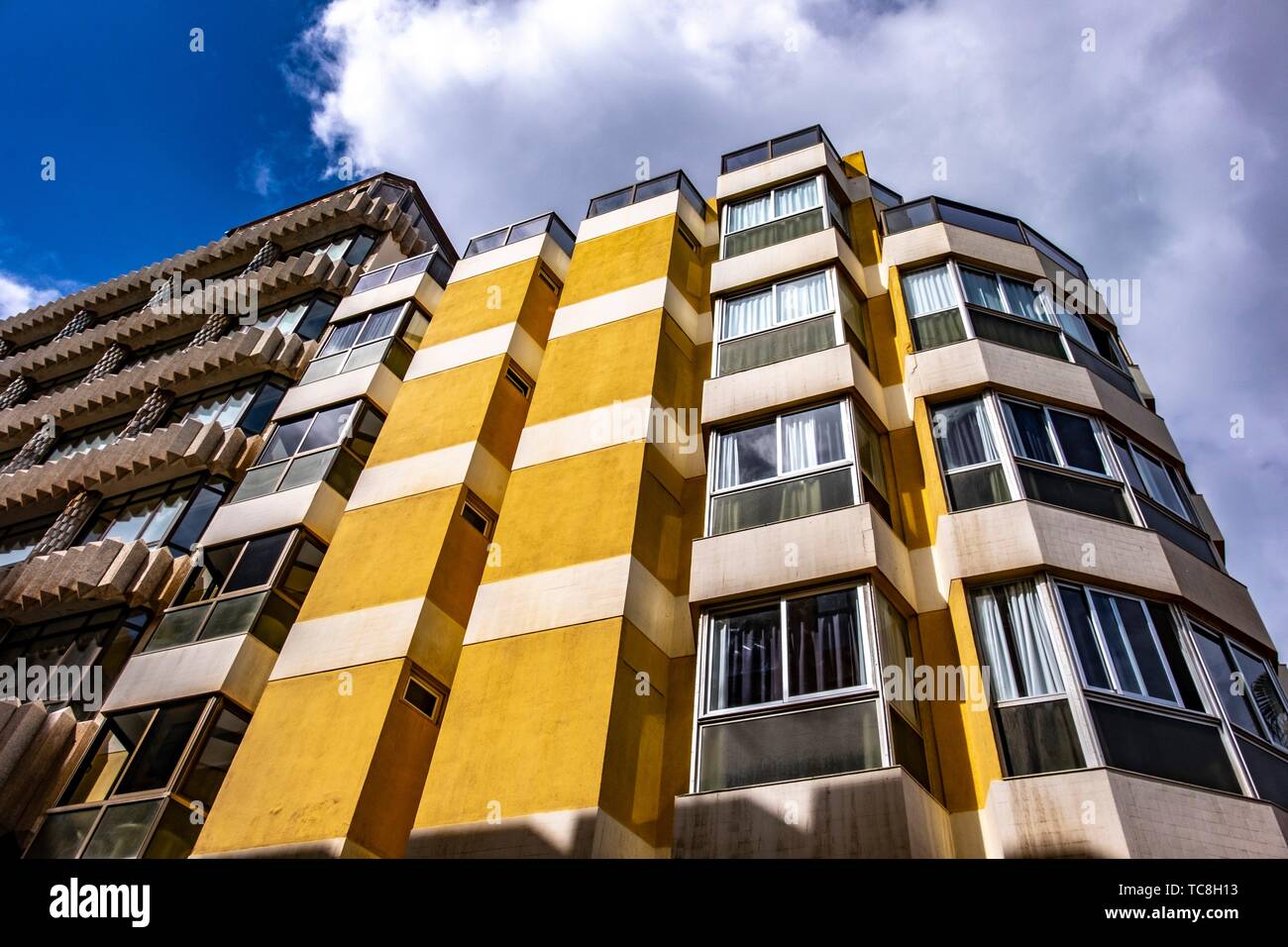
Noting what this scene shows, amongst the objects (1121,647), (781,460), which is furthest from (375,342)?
(1121,647)

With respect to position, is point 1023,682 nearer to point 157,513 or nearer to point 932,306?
point 932,306

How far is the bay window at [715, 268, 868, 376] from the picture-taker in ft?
48.4

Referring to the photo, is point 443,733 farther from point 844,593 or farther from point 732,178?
point 732,178

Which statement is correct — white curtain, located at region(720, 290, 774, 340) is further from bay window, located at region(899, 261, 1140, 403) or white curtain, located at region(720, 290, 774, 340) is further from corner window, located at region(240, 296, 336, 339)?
corner window, located at region(240, 296, 336, 339)

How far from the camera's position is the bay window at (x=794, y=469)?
12.2 m

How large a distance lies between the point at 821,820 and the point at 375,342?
48.9 ft

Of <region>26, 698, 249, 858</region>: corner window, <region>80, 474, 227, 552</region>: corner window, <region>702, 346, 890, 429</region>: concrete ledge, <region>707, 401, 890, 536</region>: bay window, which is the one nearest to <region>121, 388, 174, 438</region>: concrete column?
<region>80, 474, 227, 552</region>: corner window

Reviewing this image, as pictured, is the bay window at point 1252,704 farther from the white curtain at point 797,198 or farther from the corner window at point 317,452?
the corner window at point 317,452

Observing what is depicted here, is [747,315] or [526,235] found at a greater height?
[526,235]

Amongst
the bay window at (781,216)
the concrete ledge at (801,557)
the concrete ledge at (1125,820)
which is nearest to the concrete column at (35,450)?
the bay window at (781,216)

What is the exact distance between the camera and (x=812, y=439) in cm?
1305
